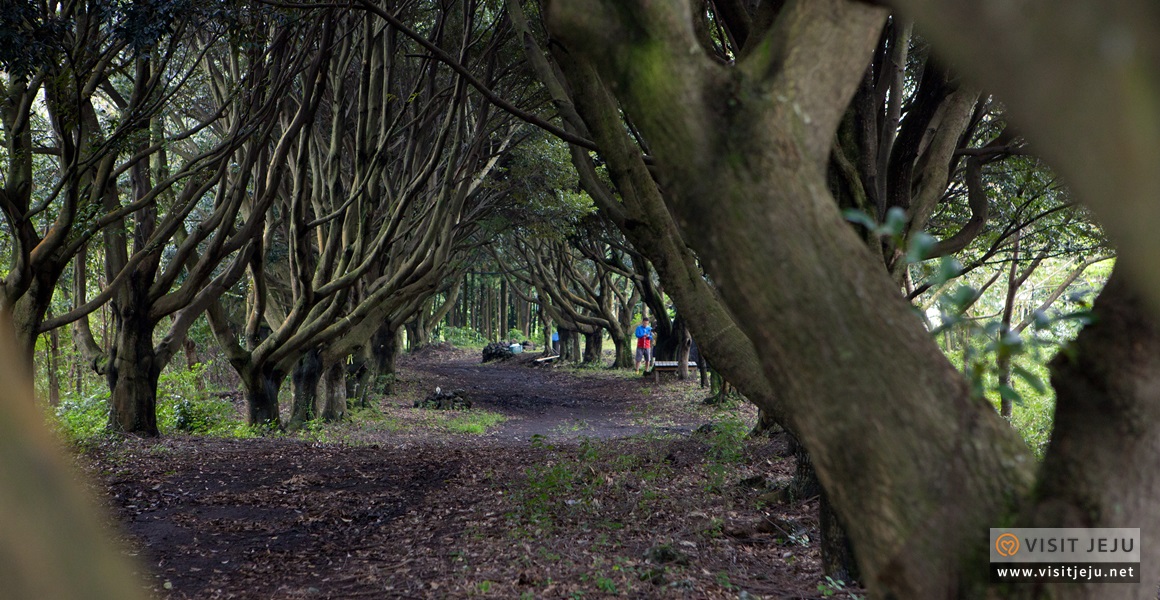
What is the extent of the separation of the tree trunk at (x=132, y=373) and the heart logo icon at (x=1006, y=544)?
11776mm

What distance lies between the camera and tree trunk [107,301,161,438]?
37.5 feet

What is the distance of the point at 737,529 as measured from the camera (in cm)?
644

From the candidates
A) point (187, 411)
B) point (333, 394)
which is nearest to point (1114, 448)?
point (187, 411)

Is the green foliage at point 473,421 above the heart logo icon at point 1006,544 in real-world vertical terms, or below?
below

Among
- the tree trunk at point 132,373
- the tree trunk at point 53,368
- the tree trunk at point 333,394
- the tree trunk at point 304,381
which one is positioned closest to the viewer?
the tree trunk at point 132,373

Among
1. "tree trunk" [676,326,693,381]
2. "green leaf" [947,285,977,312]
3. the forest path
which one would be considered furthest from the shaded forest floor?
"tree trunk" [676,326,693,381]

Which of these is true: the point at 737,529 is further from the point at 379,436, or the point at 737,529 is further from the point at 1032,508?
the point at 379,436

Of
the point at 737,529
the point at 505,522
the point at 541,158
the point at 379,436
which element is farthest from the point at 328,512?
the point at 541,158

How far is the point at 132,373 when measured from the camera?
37.9 feet

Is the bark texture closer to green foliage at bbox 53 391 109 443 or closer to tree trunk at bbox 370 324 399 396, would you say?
green foliage at bbox 53 391 109 443

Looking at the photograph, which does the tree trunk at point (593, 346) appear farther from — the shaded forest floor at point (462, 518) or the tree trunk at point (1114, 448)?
the tree trunk at point (1114, 448)

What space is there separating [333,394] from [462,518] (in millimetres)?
9479

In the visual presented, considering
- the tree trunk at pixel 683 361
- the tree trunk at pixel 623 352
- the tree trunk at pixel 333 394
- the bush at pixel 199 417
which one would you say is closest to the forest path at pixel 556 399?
the tree trunk at pixel 623 352

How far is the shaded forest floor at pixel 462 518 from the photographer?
17.0 feet
